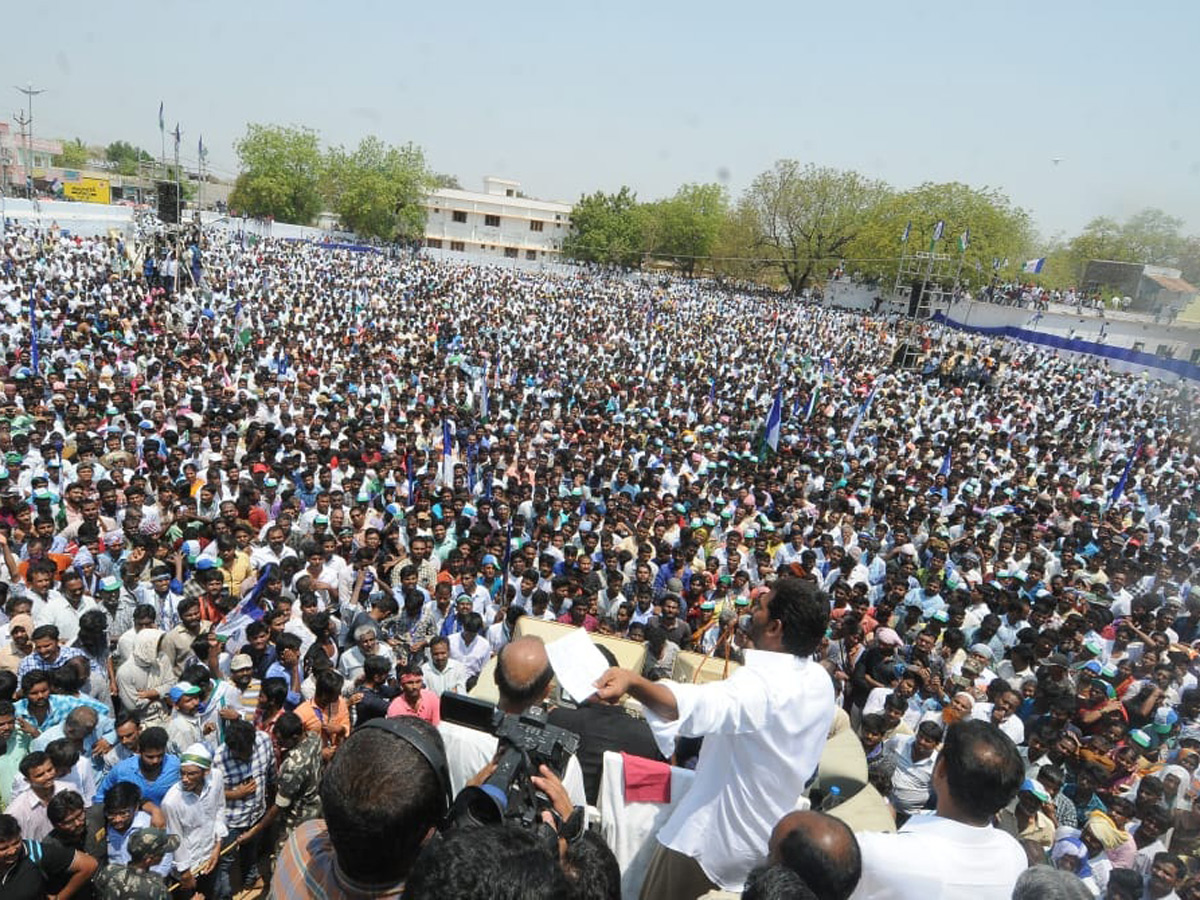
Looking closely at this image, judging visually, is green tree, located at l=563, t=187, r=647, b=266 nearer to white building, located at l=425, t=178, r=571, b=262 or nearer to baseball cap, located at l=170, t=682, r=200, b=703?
white building, located at l=425, t=178, r=571, b=262

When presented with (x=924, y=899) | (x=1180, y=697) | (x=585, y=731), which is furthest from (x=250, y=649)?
(x=1180, y=697)

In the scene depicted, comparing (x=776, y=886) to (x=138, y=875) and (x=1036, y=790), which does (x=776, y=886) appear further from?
(x=1036, y=790)

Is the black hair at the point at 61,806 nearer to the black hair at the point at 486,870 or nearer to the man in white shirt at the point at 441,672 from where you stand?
the man in white shirt at the point at 441,672

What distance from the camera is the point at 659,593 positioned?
660 cm

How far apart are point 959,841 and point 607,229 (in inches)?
2288

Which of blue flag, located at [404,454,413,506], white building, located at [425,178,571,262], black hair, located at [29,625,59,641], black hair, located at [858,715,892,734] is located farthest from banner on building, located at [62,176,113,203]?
black hair, located at [858,715,892,734]

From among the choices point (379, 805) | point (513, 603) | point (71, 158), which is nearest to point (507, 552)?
point (513, 603)

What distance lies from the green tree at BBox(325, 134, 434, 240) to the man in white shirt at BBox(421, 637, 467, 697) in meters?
53.0

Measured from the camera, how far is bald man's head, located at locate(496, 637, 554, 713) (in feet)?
6.28

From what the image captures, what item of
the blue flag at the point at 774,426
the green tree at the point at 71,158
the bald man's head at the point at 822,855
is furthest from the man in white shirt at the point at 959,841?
the green tree at the point at 71,158

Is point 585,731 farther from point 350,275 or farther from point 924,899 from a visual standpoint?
point 350,275

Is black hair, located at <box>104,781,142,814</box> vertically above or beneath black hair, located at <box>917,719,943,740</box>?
beneath

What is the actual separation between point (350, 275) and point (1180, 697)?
2828 cm

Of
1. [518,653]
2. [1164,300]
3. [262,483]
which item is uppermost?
[1164,300]
